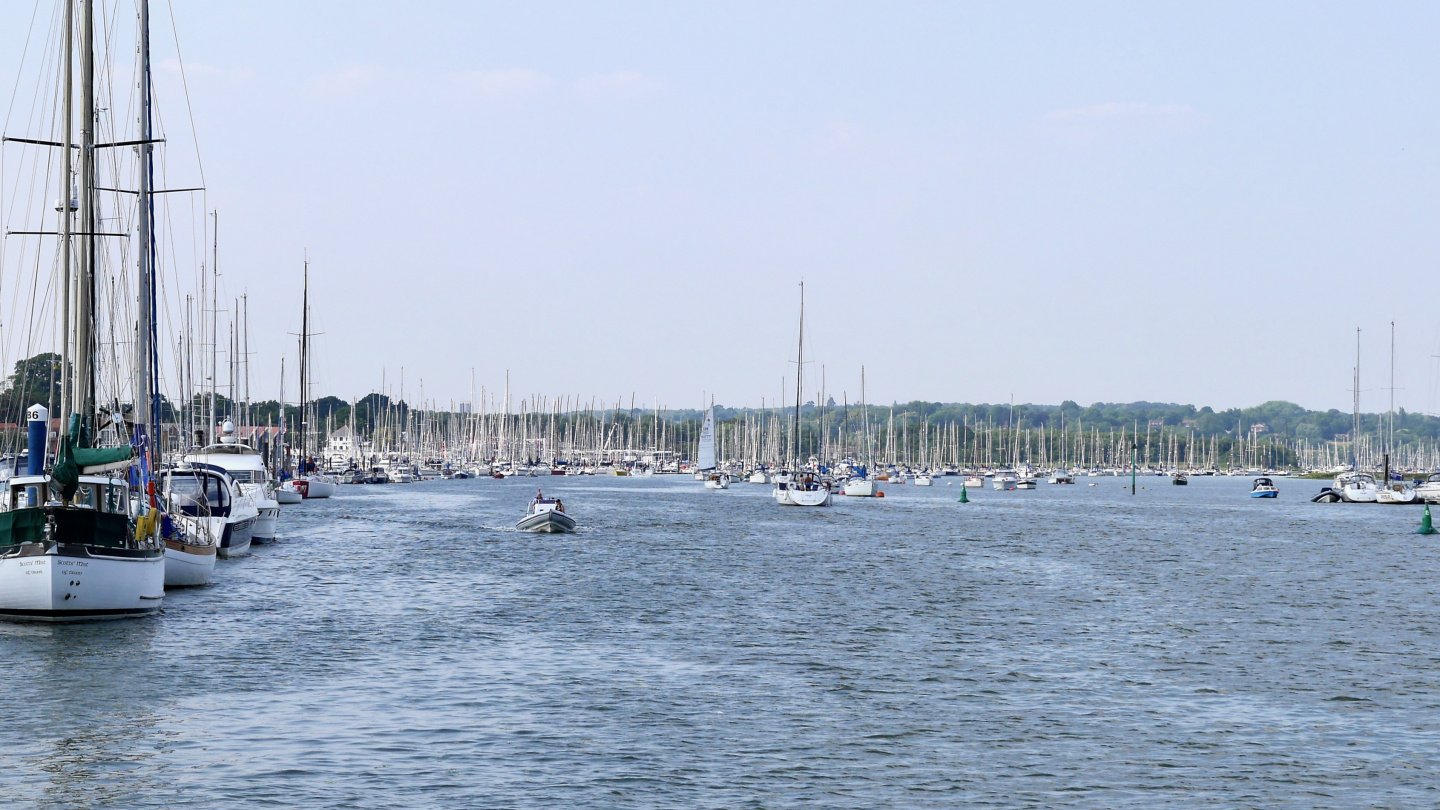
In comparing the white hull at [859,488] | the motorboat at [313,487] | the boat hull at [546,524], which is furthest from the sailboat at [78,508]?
the white hull at [859,488]

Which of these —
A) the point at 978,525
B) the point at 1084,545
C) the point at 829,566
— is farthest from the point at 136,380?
the point at 978,525

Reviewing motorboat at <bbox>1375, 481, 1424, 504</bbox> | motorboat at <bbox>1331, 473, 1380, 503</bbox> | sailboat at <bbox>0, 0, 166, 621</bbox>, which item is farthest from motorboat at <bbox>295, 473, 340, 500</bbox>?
motorboat at <bbox>1331, 473, 1380, 503</bbox>

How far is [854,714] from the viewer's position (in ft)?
90.8

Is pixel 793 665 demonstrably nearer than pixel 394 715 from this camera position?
No

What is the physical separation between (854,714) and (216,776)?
1272 centimetres

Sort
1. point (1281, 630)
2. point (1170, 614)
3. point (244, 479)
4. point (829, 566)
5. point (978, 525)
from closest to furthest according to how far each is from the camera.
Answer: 1. point (1281, 630)
2. point (1170, 614)
3. point (829, 566)
4. point (244, 479)
5. point (978, 525)

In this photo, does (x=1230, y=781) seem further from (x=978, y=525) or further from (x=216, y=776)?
(x=978, y=525)

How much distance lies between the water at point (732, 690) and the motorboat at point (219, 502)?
1582mm

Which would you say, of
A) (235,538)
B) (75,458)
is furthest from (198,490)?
(75,458)

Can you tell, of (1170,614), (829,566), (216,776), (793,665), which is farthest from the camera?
(829,566)

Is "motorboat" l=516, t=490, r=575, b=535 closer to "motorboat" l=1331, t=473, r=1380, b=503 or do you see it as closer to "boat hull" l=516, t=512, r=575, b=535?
"boat hull" l=516, t=512, r=575, b=535

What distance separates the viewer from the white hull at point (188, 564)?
46000mm

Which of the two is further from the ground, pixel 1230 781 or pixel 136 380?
pixel 136 380

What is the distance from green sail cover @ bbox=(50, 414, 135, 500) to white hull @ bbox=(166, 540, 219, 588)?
903 centimetres
